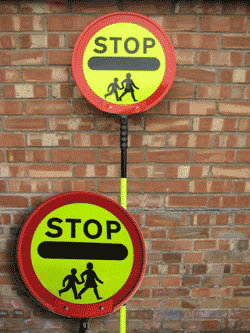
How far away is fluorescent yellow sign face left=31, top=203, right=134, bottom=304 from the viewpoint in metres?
0.95

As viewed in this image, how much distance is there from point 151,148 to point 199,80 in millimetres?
382

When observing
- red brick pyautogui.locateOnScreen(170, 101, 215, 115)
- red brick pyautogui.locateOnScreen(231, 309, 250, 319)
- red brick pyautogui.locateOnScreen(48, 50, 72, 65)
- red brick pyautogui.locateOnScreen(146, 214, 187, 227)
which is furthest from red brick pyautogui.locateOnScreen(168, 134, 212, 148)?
red brick pyautogui.locateOnScreen(231, 309, 250, 319)

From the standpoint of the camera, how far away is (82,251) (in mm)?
976

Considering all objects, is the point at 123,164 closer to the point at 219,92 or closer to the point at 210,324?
the point at 219,92

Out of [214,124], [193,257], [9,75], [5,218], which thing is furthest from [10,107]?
[193,257]

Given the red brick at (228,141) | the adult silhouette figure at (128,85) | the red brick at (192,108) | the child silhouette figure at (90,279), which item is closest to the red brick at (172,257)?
the child silhouette figure at (90,279)

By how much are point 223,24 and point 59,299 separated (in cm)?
134

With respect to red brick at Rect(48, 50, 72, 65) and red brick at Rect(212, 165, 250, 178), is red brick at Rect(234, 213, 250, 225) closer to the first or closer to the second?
red brick at Rect(212, 165, 250, 178)

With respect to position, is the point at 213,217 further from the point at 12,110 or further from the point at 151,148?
the point at 12,110

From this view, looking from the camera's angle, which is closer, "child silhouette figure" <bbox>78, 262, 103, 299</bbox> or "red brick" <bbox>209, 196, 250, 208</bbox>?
"child silhouette figure" <bbox>78, 262, 103, 299</bbox>

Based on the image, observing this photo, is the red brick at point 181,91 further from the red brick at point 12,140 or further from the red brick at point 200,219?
the red brick at point 12,140

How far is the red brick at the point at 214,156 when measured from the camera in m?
1.28

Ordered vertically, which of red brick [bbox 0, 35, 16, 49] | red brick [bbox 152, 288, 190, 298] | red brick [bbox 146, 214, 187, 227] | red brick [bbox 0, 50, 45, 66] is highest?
red brick [bbox 0, 35, 16, 49]

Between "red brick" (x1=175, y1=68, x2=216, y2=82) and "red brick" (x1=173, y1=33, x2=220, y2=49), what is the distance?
100 millimetres
